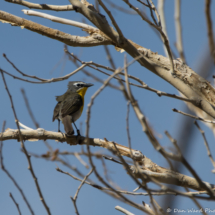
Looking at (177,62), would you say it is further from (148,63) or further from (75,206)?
(75,206)

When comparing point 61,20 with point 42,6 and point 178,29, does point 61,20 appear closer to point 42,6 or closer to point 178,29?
point 42,6

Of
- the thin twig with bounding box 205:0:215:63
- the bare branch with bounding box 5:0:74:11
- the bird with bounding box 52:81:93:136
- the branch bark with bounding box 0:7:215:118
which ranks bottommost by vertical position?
the thin twig with bounding box 205:0:215:63

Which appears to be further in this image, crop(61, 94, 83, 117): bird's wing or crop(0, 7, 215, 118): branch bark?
crop(61, 94, 83, 117): bird's wing

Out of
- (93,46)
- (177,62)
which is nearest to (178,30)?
(177,62)

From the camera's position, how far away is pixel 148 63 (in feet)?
13.7

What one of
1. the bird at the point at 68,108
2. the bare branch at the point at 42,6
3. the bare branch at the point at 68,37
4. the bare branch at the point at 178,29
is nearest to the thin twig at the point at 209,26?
the bare branch at the point at 178,29

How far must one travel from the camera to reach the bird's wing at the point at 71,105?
726cm

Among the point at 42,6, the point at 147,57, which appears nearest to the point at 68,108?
the point at 147,57

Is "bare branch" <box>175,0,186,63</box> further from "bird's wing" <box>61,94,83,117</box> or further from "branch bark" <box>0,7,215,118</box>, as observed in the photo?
"bird's wing" <box>61,94,83,117</box>

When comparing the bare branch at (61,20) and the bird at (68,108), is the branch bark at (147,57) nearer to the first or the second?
the bare branch at (61,20)

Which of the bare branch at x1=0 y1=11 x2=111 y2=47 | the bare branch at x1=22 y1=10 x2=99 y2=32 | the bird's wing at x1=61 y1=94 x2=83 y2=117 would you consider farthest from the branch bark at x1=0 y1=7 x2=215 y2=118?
the bird's wing at x1=61 y1=94 x2=83 y2=117

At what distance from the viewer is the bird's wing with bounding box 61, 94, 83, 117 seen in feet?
23.8

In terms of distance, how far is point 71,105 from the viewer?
7.50 meters

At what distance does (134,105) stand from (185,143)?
90 centimetres
